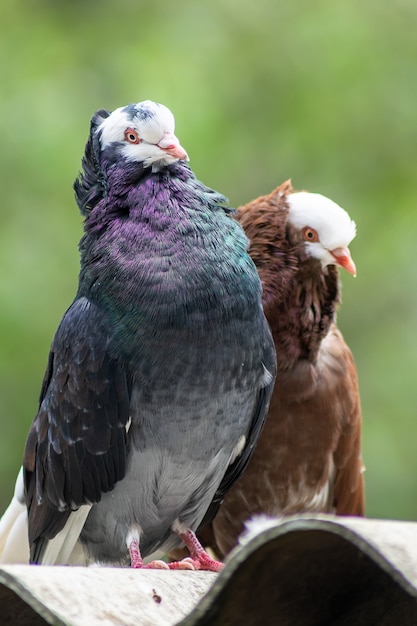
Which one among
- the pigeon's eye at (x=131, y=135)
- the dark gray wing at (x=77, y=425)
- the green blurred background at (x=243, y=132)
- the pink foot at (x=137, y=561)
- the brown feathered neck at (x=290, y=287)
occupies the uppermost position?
the green blurred background at (x=243, y=132)

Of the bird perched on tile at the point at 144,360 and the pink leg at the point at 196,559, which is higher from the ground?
the bird perched on tile at the point at 144,360

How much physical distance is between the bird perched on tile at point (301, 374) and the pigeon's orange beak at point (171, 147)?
0.87 meters

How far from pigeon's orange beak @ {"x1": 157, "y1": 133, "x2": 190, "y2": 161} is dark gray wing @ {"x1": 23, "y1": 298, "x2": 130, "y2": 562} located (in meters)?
0.49

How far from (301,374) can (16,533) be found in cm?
118

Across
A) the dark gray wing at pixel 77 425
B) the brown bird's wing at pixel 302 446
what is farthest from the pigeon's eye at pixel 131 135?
the brown bird's wing at pixel 302 446

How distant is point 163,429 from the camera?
296 cm

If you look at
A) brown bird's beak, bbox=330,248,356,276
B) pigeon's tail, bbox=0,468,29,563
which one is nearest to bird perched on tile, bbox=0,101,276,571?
pigeon's tail, bbox=0,468,29,563

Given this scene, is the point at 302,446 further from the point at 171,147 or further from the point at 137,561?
the point at 171,147

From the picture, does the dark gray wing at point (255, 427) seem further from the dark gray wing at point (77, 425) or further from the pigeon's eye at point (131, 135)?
the pigeon's eye at point (131, 135)

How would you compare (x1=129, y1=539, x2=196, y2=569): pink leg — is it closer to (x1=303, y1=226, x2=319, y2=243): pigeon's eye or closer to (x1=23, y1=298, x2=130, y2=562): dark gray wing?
(x1=23, y1=298, x2=130, y2=562): dark gray wing

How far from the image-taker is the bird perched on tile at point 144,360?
112 inches

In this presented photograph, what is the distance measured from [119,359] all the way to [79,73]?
3936 mm

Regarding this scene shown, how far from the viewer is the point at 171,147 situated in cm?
294

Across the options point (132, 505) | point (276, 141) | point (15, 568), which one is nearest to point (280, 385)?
point (132, 505)
